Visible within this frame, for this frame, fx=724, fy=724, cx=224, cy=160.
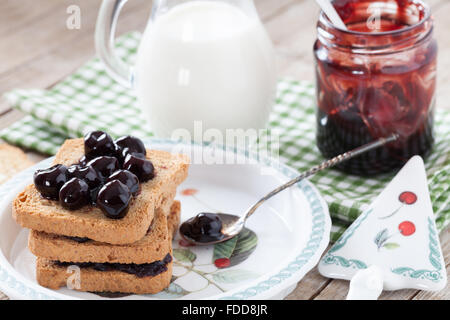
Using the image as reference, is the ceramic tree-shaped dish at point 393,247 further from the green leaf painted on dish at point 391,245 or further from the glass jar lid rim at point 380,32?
the glass jar lid rim at point 380,32

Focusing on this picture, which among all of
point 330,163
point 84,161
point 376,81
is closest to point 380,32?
point 376,81

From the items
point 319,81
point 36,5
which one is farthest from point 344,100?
point 36,5

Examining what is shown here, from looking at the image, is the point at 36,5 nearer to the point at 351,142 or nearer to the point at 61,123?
the point at 61,123

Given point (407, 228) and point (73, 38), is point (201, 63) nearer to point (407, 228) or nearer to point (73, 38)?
point (407, 228)

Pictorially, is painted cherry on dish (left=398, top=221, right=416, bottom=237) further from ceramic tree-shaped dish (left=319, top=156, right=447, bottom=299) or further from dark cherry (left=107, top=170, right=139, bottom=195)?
dark cherry (left=107, top=170, right=139, bottom=195)

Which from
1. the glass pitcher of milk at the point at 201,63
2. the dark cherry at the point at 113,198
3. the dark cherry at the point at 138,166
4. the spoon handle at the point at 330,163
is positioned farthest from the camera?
the glass pitcher of milk at the point at 201,63

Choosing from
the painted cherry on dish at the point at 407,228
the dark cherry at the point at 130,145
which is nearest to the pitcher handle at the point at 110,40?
the dark cherry at the point at 130,145

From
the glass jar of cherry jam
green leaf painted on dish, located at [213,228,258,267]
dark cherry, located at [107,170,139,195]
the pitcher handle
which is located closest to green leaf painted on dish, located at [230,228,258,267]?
green leaf painted on dish, located at [213,228,258,267]
